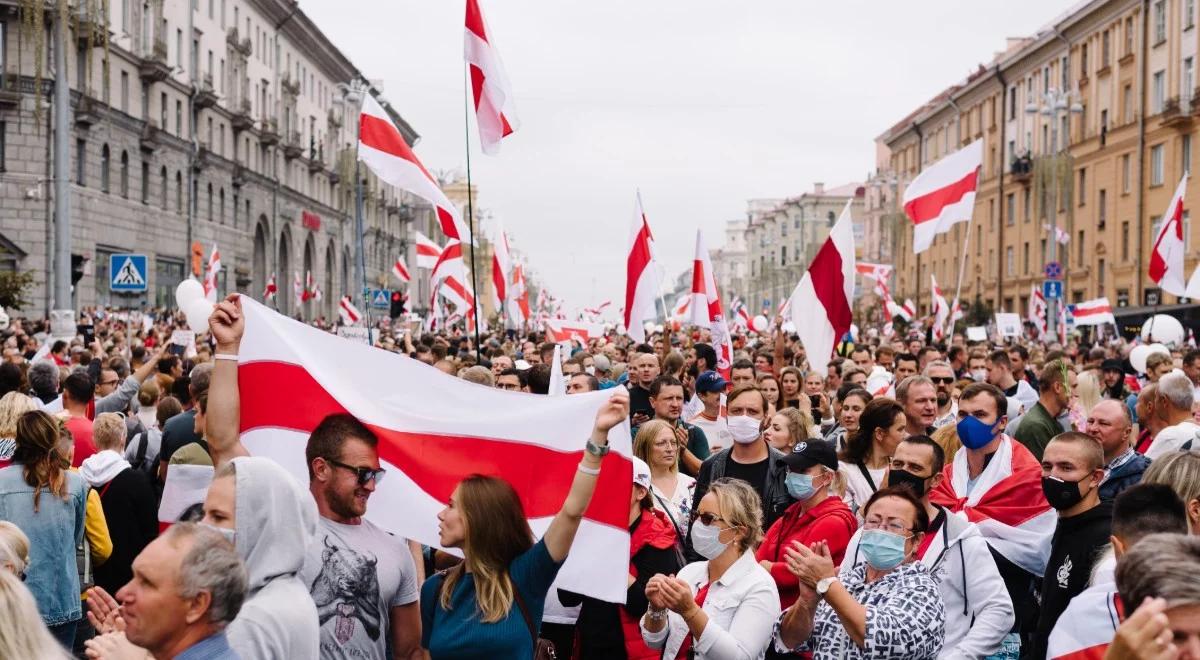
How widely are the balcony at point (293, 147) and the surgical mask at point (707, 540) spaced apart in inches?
2778

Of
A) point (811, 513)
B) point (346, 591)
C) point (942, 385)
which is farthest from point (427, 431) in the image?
point (942, 385)

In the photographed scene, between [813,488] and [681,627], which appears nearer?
[681,627]

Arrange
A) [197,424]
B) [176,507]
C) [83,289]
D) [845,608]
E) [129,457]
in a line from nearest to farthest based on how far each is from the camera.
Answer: [845,608], [176,507], [197,424], [129,457], [83,289]

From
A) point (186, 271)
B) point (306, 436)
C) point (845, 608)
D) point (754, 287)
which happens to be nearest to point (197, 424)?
point (306, 436)

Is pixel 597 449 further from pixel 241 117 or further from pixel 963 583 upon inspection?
pixel 241 117

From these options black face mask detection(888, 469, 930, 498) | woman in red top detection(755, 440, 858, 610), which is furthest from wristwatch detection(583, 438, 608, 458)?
black face mask detection(888, 469, 930, 498)

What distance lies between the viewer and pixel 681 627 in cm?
594

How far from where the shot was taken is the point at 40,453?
6.85 meters

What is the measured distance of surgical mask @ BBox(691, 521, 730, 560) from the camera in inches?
229

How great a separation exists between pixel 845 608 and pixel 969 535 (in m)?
0.88

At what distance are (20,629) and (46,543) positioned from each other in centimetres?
372

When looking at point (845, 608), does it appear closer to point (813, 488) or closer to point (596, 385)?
point (813, 488)

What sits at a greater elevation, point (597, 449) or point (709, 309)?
point (709, 309)

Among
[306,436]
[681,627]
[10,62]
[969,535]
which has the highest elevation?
[10,62]
